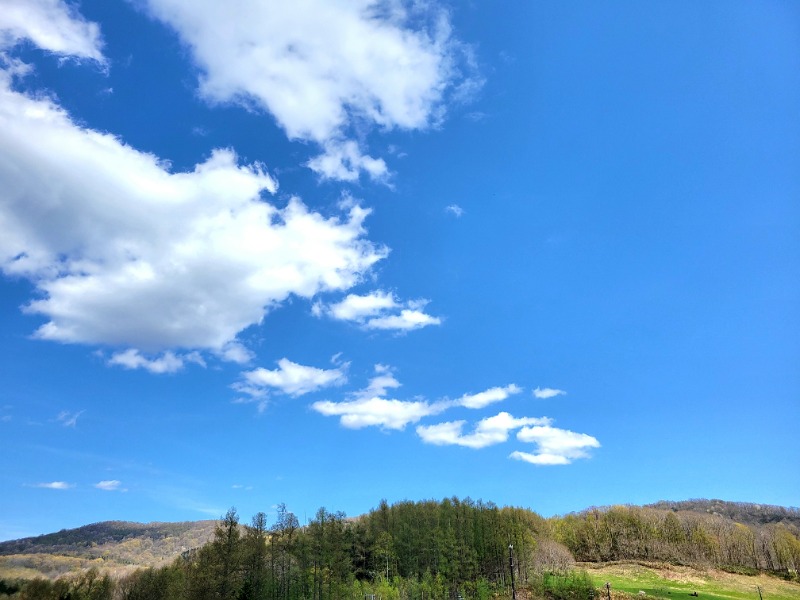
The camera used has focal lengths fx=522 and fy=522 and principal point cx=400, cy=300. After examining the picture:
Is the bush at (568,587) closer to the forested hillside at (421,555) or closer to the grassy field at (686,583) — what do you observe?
the forested hillside at (421,555)

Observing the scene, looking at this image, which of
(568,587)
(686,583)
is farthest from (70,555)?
(686,583)

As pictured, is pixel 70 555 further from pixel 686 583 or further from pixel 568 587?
pixel 686 583

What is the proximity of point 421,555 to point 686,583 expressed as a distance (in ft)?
162

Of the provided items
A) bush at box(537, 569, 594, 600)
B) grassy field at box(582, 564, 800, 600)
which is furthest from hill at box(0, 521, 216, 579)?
grassy field at box(582, 564, 800, 600)

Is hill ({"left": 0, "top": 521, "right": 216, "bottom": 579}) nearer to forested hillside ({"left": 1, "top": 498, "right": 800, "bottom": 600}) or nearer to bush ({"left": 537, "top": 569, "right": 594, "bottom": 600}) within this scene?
forested hillside ({"left": 1, "top": 498, "right": 800, "bottom": 600})

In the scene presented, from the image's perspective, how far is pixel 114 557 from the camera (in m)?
166

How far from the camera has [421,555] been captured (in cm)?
8894

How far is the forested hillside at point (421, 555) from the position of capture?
223 ft

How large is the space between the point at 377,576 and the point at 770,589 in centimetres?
7460

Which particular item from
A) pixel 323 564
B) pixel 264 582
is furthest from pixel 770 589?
pixel 264 582

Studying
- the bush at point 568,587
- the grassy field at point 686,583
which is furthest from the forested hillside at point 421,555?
the grassy field at point 686,583

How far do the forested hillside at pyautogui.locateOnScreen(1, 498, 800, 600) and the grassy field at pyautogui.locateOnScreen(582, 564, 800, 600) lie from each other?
8.04 metres

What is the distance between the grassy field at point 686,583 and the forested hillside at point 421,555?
26.4ft

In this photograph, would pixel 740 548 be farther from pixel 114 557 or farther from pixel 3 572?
pixel 114 557
